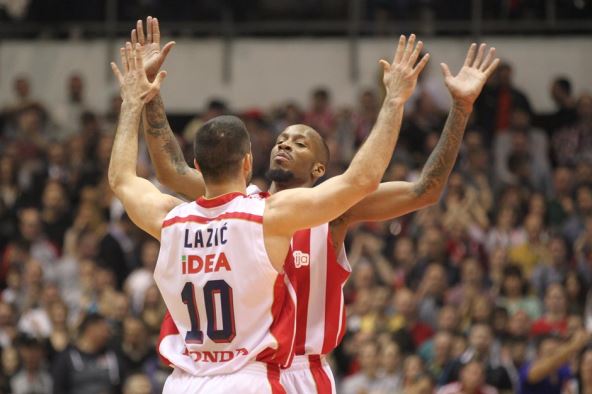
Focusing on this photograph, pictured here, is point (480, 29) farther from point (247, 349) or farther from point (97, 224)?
point (247, 349)

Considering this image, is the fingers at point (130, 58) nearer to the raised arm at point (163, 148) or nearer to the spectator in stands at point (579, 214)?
the raised arm at point (163, 148)

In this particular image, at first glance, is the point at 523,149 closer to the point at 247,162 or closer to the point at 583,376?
the point at 583,376

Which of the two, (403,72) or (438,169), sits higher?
(403,72)

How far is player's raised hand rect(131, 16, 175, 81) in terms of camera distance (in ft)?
25.5

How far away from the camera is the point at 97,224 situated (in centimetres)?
1716

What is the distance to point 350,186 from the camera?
6.54m

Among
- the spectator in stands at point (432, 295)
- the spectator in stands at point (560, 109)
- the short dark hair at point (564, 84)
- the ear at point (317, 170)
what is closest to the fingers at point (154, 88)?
the ear at point (317, 170)

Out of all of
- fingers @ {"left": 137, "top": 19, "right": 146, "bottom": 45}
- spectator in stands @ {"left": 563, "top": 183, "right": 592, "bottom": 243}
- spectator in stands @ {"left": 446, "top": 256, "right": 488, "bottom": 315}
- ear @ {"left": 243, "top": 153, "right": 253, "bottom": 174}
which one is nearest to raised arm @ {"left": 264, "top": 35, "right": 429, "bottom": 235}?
ear @ {"left": 243, "top": 153, "right": 253, "bottom": 174}

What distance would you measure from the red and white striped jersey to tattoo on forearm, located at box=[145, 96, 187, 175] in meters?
1.02

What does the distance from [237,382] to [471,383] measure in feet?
21.0

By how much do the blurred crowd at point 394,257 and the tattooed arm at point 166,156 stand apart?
5.50 metres

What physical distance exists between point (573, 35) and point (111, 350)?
9292 mm

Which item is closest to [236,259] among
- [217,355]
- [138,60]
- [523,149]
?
[217,355]

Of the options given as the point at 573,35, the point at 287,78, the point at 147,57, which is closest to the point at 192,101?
the point at 287,78
